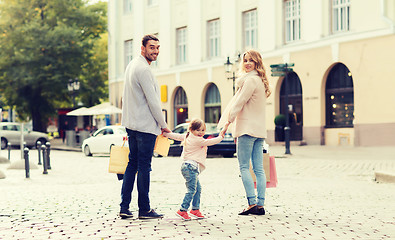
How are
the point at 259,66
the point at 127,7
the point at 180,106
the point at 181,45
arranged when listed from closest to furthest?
the point at 259,66, the point at 181,45, the point at 180,106, the point at 127,7

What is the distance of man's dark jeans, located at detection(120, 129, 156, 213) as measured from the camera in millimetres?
6176

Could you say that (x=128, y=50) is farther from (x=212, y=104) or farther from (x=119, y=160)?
(x=119, y=160)

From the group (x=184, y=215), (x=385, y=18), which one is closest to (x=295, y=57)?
(x=385, y=18)

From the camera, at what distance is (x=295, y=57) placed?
87.8 feet

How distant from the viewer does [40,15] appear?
4147 cm

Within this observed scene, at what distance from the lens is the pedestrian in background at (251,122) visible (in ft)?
21.5

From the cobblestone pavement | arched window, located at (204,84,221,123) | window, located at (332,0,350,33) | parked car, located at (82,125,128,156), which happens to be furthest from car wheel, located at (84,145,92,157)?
window, located at (332,0,350,33)

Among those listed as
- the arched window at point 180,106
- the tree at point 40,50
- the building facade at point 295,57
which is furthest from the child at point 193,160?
the tree at point 40,50

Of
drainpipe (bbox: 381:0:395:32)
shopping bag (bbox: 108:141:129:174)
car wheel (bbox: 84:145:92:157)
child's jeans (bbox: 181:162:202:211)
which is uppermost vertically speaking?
drainpipe (bbox: 381:0:395:32)

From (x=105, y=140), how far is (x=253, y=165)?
17781 mm

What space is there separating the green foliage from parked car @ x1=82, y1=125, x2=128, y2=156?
7311 mm

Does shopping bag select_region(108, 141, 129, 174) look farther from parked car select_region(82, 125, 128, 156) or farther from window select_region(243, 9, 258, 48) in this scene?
window select_region(243, 9, 258, 48)

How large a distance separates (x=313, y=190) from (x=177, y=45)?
25968 mm

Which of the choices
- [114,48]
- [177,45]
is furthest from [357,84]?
[114,48]
